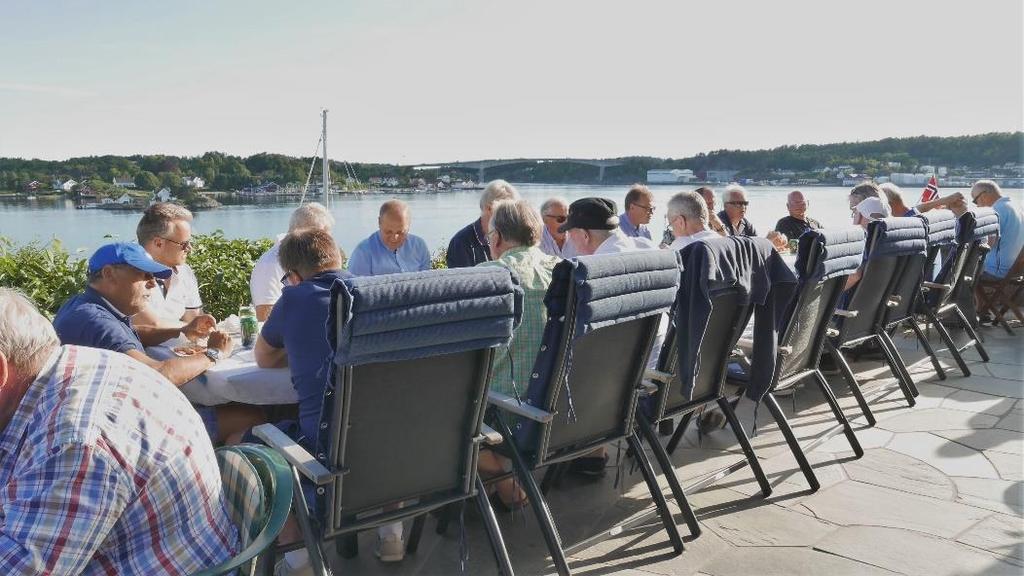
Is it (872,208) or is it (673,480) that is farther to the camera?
(872,208)

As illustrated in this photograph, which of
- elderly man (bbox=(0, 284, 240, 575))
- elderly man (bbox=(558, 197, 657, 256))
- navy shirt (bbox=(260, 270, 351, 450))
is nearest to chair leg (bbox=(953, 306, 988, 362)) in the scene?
elderly man (bbox=(558, 197, 657, 256))

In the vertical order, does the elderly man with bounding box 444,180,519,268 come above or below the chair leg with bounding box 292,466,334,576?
above

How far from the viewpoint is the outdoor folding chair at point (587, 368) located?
7.79 ft

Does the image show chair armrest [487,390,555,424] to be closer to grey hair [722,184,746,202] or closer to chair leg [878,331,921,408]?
chair leg [878,331,921,408]

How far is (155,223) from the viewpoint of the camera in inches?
144

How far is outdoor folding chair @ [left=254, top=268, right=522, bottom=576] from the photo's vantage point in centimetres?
192

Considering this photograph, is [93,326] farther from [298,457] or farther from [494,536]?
[494,536]

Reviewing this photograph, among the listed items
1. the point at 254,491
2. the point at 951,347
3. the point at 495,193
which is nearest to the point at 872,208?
the point at 951,347

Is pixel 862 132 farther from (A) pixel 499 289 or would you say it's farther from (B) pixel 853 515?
(A) pixel 499 289

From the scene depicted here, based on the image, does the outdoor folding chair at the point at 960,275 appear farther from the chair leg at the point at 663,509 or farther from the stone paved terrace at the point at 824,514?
the chair leg at the point at 663,509

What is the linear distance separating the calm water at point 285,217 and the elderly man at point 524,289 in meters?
1.48

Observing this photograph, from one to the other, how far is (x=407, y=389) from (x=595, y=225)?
6.55ft

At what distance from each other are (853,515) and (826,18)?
4.01 meters

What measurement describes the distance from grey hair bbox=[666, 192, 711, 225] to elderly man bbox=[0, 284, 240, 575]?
3.27m
